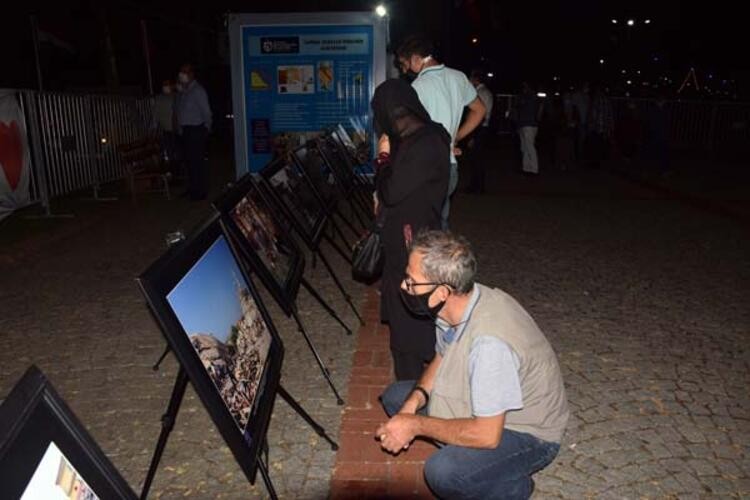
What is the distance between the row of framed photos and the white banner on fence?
515cm

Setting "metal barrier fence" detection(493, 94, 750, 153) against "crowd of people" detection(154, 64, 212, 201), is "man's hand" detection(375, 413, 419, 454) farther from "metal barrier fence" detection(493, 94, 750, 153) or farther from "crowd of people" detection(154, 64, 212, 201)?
"metal barrier fence" detection(493, 94, 750, 153)

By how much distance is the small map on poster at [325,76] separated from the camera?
10.7 m

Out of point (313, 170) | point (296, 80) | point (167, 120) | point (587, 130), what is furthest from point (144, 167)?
point (587, 130)

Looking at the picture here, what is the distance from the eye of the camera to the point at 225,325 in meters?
2.39

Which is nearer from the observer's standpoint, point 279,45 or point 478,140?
point 279,45

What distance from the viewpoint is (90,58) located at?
2794 cm

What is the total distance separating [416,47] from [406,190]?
206cm

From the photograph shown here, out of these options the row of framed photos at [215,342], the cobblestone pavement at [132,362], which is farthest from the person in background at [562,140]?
the row of framed photos at [215,342]

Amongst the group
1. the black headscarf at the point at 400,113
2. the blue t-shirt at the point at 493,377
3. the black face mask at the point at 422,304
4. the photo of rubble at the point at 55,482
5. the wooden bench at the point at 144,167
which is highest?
the black headscarf at the point at 400,113

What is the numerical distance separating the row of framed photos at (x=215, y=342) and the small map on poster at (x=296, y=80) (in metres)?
6.10

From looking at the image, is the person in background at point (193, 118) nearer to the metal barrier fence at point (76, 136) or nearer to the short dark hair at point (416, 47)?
the metal barrier fence at point (76, 136)

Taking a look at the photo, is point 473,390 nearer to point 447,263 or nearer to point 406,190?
point 447,263

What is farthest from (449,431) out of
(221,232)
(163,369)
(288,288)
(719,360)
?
(719,360)

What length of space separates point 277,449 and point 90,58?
28.8m
